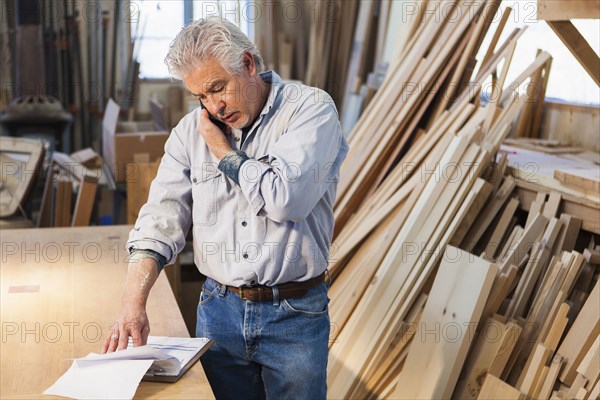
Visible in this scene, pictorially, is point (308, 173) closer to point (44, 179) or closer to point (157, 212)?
point (157, 212)

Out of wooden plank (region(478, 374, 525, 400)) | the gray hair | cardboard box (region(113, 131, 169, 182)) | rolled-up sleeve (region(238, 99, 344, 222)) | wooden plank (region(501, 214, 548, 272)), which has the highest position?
the gray hair

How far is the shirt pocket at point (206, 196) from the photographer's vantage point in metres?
2.39

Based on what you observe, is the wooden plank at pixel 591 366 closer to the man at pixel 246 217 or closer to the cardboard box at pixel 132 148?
the man at pixel 246 217

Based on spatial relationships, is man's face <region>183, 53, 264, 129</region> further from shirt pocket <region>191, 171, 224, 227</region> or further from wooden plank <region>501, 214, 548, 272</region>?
wooden plank <region>501, 214, 548, 272</region>

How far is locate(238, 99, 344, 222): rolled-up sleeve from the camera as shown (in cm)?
217

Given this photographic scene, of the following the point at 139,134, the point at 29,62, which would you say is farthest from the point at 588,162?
the point at 29,62

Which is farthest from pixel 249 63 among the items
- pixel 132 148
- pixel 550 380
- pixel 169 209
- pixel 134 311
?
pixel 132 148

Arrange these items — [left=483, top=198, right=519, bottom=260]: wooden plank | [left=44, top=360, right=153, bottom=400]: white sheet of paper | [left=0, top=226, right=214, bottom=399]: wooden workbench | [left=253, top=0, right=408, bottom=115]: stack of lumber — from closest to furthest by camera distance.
A: 1. [left=44, top=360, right=153, bottom=400]: white sheet of paper
2. [left=0, top=226, right=214, bottom=399]: wooden workbench
3. [left=483, top=198, right=519, bottom=260]: wooden plank
4. [left=253, top=0, right=408, bottom=115]: stack of lumber

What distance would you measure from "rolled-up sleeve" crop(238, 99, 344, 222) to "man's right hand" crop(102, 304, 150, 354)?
467mm

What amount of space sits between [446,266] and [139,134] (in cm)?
297

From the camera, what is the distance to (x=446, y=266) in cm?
320

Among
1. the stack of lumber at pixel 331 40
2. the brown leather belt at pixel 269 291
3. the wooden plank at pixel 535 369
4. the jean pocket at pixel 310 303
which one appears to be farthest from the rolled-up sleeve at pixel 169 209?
the stack of lumber at pixel 331 40

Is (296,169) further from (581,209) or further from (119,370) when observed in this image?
(581,209)

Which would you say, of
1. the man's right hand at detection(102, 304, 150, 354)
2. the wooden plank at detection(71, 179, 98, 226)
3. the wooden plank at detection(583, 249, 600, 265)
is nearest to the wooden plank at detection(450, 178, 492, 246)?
the wooden plank at detection(583, 249, 600, 265)
